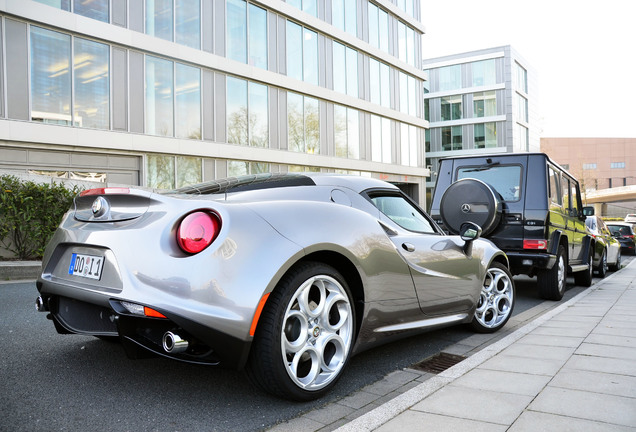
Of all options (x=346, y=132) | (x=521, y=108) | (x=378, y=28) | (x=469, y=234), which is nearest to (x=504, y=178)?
(x=469, y=234)

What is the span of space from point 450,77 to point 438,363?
53.7 meters

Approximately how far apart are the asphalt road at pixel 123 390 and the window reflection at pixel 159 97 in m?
14.5

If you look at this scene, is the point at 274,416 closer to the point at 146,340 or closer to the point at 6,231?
the point at 146,340

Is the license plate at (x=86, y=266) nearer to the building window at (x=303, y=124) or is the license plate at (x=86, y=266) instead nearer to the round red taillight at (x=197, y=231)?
the round red taillight at (x=197, y=231)

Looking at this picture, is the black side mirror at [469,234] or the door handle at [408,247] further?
the black side mirror at [469,234]

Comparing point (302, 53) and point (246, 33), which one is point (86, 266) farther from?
point (302, 53)

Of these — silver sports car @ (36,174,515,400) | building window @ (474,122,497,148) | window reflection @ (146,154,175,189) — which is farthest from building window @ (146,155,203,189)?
building window @ (474,122,497,148)

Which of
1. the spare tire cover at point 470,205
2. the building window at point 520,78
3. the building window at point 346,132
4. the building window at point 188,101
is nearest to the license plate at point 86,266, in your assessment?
the spare tire cover at point 470,205

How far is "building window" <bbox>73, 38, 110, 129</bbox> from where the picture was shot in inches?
628

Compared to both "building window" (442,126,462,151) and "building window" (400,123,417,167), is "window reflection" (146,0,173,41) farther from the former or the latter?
"building window" (442,126,462,151)

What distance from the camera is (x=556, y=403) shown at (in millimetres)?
2875

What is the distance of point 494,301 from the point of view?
514cm

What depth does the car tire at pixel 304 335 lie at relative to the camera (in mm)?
2756

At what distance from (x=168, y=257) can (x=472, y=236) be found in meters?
2.72
